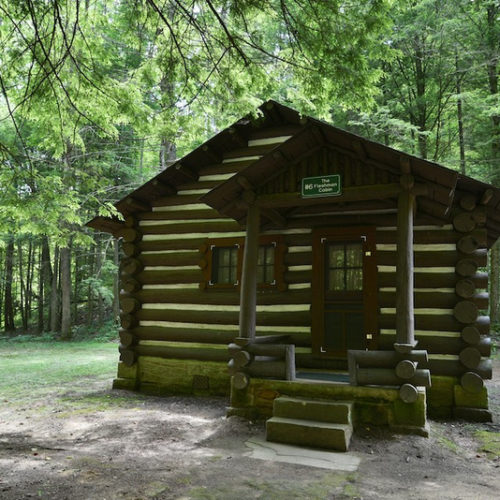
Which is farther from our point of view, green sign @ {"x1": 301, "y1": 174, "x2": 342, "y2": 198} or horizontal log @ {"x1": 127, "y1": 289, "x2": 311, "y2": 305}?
horizontal log @ {"x1": 127, "y1": 289, "x2": 311, "y2": 305}

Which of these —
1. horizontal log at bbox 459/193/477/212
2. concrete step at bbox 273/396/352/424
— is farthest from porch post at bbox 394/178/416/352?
horizontal log at bbox 459/193/477/212

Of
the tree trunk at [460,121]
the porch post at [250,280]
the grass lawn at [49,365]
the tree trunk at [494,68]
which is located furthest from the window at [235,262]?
the tree trunk at [460,121]

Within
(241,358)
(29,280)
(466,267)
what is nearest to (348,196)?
(466,267)

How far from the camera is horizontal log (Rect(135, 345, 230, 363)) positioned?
952cm

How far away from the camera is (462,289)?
7820mm

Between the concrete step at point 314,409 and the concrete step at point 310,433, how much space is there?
8 centimetres

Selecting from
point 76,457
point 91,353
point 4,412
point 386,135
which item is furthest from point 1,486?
point 386,135

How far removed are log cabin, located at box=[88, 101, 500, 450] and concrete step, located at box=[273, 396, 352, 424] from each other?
17 mm

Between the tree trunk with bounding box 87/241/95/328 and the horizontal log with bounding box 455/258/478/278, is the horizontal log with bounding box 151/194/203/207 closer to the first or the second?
the horizontal log with bounding box 455/258/478/278

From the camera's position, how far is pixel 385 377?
6.47m

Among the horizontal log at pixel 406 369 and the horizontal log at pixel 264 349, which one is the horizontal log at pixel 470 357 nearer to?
the horizontal log at pixel 406 369

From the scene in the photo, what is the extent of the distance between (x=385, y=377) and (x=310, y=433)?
1.45 metres

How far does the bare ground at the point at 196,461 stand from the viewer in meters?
4.46

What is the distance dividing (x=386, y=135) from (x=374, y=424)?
1388 cm
